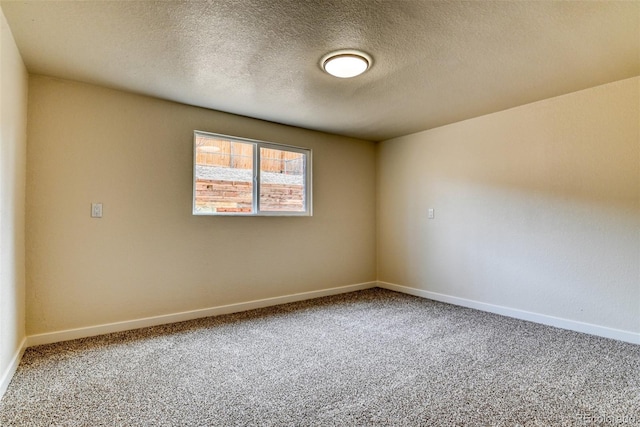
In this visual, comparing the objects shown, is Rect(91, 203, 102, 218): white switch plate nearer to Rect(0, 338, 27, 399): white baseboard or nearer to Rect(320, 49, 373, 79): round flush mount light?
Rect(0, 338, 27, 399): white baseboard

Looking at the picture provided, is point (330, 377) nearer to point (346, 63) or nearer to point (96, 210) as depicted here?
point (346, 63)

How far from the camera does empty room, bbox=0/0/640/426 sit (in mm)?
1879

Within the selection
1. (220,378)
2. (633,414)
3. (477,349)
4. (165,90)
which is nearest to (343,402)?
(220,378)

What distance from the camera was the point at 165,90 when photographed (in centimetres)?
297

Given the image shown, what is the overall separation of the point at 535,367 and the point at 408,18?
2.42m

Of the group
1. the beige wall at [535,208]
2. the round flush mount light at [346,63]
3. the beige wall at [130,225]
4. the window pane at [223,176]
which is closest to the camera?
the round flush mount light at [346,63]

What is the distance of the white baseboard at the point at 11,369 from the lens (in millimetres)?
1894

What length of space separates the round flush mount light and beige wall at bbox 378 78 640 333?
1.98 meters

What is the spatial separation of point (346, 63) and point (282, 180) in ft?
6.54

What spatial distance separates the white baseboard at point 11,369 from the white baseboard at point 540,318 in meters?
3.98

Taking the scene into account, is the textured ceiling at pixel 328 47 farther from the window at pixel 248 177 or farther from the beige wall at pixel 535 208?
the window at pixel 248 177

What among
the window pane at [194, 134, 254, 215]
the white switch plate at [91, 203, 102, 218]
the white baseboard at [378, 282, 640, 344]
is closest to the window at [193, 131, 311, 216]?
the window pane at [194, 134, 254, 215]

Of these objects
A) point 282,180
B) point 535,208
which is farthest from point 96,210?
point 535,208

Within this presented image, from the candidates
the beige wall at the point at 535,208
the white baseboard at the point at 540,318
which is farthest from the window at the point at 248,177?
the white baseboard at the point at 540,318
